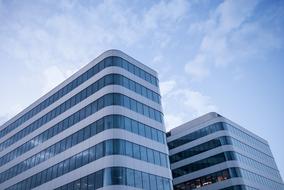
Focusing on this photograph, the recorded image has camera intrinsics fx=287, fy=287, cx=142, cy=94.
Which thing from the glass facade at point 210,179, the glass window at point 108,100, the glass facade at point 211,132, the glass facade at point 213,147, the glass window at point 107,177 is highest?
the glass facade at point 211,132

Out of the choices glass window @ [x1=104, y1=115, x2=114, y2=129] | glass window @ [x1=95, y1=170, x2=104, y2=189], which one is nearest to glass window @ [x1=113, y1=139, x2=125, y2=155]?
glass window @ [x1=104, y1=115, x2=114, y2=129]

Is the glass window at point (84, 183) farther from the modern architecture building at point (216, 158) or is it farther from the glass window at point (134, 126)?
the modern architecture building at point (216, 158)

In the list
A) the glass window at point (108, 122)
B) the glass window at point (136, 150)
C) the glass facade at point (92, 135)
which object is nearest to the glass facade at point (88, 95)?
the glass facade at point (92, 135)

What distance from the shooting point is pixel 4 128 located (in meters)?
67.5

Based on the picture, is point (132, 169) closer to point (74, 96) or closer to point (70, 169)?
point (70, 169)

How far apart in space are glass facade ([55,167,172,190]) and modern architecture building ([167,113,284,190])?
25.0m

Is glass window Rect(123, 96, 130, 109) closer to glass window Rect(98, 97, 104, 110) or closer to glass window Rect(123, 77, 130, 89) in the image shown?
glass window Rect(123, 77, 130, 89)

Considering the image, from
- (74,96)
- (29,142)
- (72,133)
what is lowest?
(72,133)

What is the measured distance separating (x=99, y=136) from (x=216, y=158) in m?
34.5

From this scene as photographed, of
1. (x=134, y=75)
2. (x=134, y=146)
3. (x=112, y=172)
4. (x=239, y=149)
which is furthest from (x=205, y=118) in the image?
(x=112, y=172)

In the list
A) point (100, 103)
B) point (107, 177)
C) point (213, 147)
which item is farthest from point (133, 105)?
point (213, 147)

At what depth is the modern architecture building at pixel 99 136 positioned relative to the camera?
39250 millimetres

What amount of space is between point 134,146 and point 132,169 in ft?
11.7

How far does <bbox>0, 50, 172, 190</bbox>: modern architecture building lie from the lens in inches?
1545
